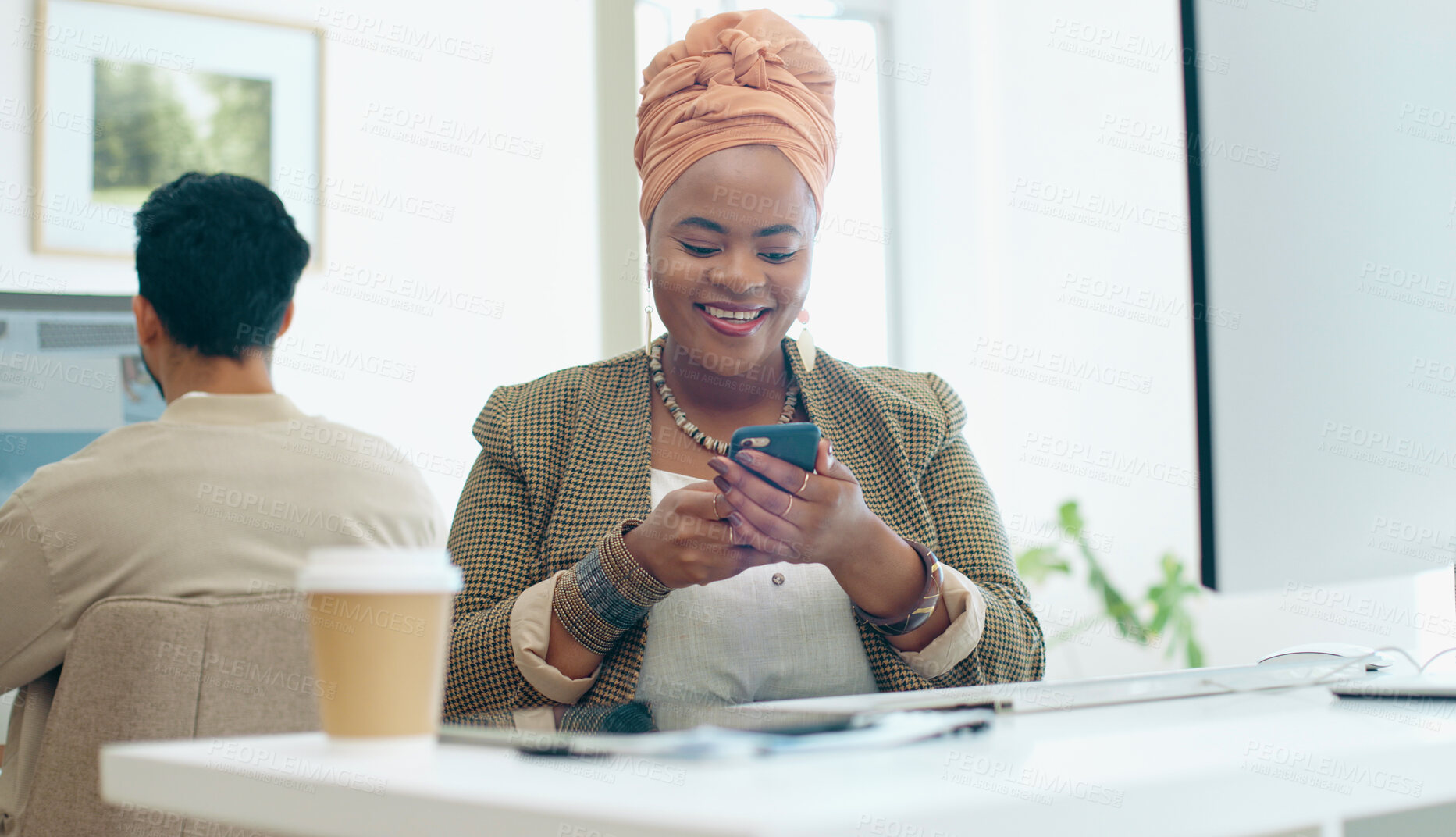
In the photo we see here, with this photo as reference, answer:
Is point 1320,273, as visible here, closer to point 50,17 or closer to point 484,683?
point 484,683

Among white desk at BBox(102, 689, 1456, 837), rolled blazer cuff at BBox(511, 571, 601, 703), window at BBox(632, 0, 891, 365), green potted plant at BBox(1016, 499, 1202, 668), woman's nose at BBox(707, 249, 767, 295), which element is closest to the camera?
white desk at BBox(102, 689, 1456, 837)

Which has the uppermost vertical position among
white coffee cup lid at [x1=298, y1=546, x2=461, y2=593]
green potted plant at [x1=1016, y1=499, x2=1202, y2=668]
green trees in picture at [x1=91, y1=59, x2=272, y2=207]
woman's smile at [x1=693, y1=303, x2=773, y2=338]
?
green trees in picture at [x1=91, y1=59, x2=272, y2=207]

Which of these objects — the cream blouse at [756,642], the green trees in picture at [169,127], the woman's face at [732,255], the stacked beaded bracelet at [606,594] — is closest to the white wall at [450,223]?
the green trees in picture at [169,127]

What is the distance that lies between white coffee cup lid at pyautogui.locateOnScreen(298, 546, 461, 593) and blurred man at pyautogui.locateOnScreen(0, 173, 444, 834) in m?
0.87

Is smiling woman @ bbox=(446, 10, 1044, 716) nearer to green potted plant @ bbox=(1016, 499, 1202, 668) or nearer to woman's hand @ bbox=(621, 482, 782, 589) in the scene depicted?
woman's hand @ bbox=(621, 482, 782, 589)

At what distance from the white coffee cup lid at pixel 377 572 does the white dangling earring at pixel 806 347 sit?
102 cm

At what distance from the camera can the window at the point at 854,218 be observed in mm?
3498

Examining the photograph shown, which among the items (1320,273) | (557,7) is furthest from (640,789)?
(557,7)

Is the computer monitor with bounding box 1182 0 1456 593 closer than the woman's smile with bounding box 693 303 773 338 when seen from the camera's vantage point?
Yes

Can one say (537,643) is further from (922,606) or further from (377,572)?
(377,572)

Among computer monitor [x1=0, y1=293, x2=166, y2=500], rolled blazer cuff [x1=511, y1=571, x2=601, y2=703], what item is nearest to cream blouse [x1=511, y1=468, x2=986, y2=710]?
rolled blazer cuff [x1=511, y1=571, x2=601, y2=703]

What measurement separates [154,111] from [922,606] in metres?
2.16

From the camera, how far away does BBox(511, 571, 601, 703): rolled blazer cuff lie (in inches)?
43.6

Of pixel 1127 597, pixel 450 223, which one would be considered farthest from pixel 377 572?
pixel 1127 597
